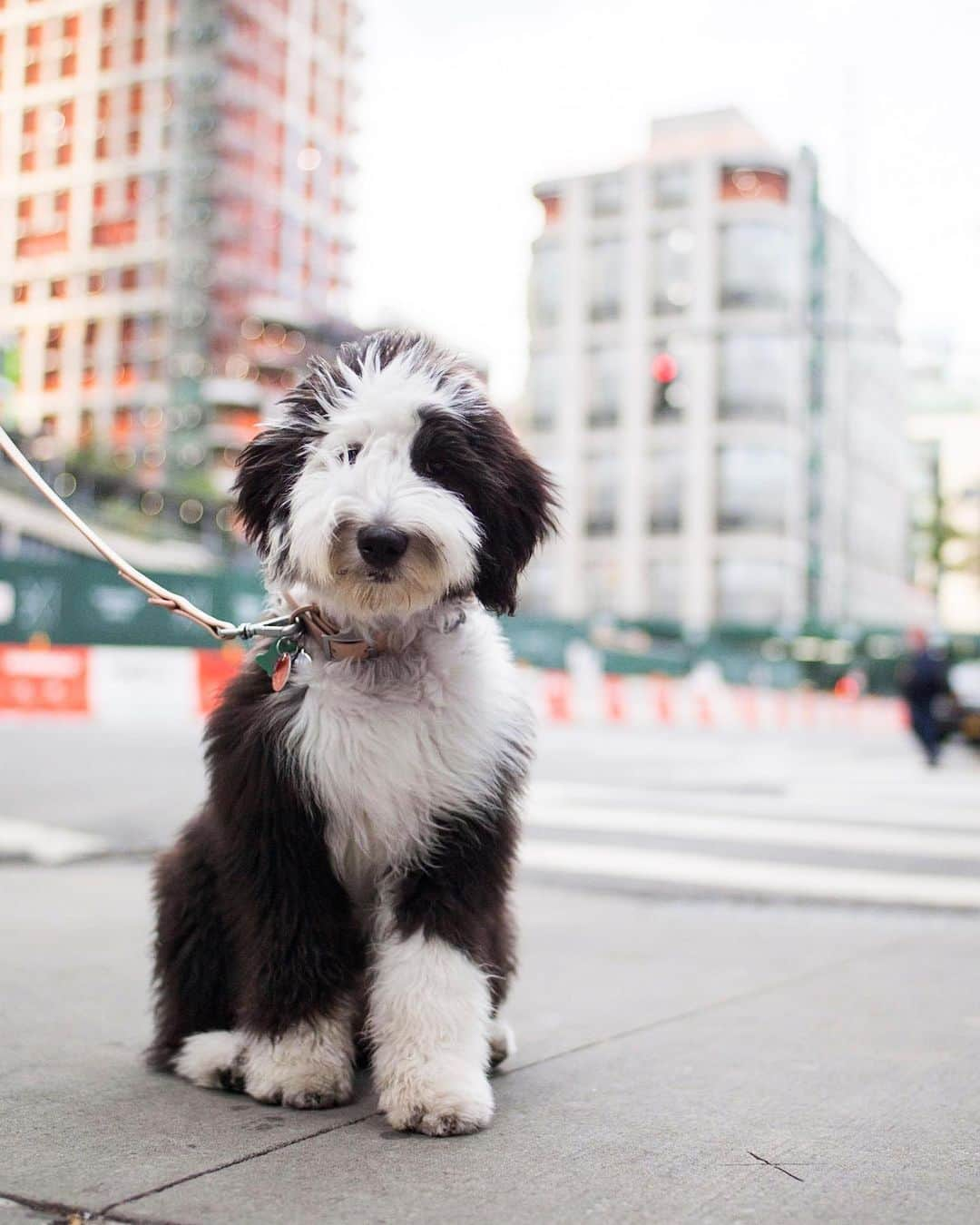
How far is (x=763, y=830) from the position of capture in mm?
8695

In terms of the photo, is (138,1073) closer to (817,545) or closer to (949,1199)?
(949,1199)

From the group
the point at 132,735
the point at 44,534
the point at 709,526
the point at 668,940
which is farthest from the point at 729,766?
the point at 709,526

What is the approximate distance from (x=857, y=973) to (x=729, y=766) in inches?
368

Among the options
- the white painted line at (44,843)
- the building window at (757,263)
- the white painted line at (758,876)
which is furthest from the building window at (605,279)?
the white painted line at (44,843)

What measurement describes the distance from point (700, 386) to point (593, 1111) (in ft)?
176

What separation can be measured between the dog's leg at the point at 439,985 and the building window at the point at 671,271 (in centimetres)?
5501

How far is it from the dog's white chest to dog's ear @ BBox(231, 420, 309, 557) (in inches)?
13.7

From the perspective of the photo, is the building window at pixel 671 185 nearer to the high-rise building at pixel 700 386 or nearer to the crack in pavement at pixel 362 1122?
the high-rise building at pixel 700 386

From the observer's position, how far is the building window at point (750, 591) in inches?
2117

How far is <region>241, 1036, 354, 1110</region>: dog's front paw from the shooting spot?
9.84ft

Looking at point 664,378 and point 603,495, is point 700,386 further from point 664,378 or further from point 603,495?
point 664,378

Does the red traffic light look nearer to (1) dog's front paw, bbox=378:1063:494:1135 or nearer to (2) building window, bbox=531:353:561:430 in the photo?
(1) dog's front paw, bbox=378:1063:494:1135

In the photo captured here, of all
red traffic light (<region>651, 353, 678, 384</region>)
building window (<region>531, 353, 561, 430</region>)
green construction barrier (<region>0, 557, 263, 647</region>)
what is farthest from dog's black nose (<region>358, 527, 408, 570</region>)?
building window (<region>531, 353, 561, 430</region>)

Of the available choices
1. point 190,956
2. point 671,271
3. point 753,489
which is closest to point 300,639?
point 190,956
